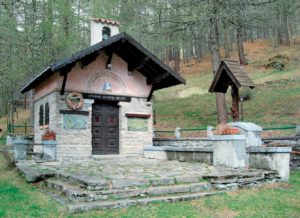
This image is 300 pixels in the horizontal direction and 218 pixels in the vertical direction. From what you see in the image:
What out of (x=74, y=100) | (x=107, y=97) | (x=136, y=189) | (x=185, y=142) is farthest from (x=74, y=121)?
(x=136, y=189)

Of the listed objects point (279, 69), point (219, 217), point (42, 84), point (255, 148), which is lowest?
point (219, 217)

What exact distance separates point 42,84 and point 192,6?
23.4 feet

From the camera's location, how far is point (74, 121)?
13.2m

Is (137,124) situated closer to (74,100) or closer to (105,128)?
(105,128)

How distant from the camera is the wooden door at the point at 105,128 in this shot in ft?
45.9

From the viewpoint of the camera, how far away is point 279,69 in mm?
28094

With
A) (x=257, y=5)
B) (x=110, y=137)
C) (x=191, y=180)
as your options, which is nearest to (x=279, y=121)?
(x=257, y=5)

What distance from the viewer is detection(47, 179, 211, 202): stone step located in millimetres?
6230

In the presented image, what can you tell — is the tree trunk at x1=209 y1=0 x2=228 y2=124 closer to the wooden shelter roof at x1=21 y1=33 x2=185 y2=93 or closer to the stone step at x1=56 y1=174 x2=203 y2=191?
the wooden shelter roof at x1=21 y1=33 x2=185 y2=93

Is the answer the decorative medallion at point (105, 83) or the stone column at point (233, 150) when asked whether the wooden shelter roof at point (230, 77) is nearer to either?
the stone column at point (233, 150)

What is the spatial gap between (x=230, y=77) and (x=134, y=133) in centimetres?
576

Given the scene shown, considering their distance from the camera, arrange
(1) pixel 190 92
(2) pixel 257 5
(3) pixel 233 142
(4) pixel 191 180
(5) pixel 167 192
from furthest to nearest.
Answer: (1) pixel 190 92
(2) pixel 257 5
(3) pixel 233 142
(4) pixel 191 180
(5) pixel 167 192

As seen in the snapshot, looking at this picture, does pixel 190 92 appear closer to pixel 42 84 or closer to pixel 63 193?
pixel 42 84

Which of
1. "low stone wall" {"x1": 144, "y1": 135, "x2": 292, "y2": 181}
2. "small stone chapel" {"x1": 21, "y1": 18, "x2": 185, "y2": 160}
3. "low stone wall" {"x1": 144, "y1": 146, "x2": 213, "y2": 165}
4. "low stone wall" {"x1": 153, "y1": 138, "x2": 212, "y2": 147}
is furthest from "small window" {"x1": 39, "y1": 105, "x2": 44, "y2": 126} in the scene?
"low stone wall" {"x1": 144, "y1": 135, "x2": 292, "y2": 181}
